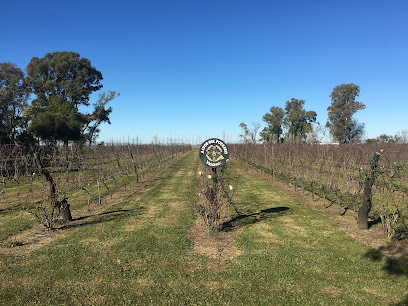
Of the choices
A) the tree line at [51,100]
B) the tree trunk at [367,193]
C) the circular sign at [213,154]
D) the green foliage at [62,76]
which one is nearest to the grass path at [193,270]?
the tree trunk at [367,193]

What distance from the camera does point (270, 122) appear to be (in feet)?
232

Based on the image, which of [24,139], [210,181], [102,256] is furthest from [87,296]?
[24,139]

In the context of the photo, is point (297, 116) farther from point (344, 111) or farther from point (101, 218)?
point (101, 218)

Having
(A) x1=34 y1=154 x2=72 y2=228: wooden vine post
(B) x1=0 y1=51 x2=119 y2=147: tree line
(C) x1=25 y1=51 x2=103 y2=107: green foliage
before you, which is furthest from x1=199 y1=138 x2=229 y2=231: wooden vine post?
(C) x1=25 y1=51 x2=103 y2=107: green foliage

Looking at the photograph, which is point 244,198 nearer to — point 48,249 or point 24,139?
point 48,249

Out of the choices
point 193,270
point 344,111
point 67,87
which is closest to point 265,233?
point 193,270

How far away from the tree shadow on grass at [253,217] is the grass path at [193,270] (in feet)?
1.01

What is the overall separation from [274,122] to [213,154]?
2614 inches

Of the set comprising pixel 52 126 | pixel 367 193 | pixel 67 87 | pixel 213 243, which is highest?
pixel 67 87

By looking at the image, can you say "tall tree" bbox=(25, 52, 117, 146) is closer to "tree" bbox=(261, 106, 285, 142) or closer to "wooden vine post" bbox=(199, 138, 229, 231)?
"wooden vine post" bbox=(199, 138, 229, 231)

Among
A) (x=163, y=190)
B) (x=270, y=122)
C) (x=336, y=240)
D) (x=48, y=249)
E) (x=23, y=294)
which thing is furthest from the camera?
(x=270, y=122)

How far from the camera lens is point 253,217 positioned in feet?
26.7

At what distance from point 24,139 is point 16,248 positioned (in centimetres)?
2594

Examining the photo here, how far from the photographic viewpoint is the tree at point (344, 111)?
5456 cm
